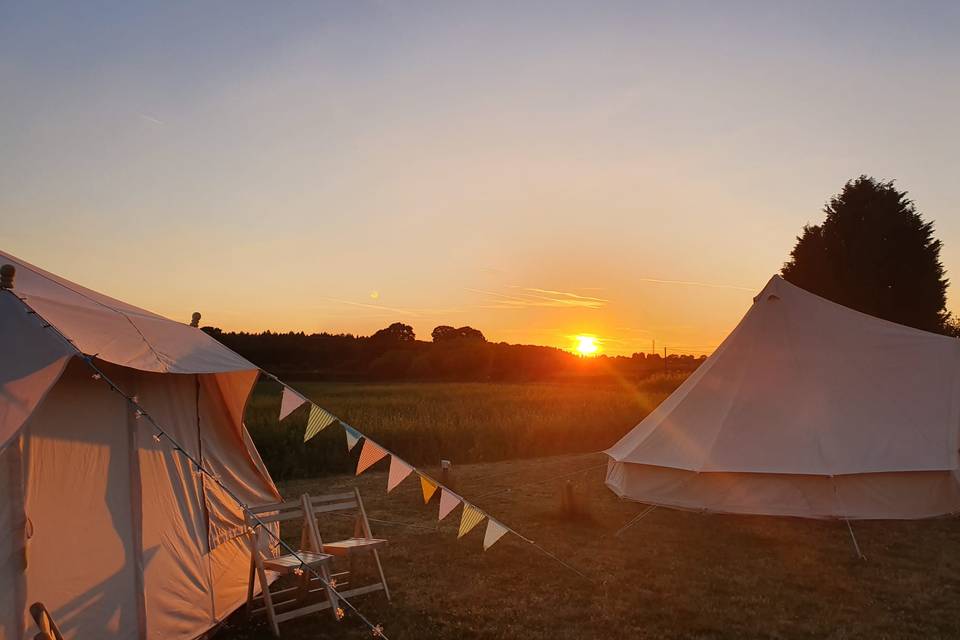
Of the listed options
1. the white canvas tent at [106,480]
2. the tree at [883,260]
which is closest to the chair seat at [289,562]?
the white canvas tent at [106,480]

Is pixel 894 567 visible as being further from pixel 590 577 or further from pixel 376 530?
pixel 376 530

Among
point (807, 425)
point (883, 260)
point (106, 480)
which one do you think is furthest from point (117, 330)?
point (883, 260)

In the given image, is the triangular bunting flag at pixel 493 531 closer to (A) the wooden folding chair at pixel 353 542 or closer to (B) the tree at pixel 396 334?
(A) the wooden folding chair at pixel 353 542

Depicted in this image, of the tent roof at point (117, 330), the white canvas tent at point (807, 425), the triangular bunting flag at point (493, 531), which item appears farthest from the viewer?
the white canvas tent at point (807, 425)

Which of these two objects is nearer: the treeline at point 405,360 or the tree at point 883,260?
the tree at point 883,260

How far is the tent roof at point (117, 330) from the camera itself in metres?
4.64

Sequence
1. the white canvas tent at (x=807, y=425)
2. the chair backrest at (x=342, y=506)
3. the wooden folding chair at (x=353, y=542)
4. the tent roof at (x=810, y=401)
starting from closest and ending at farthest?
the wooden folding chair at (x=353, y=542)
the chair backrest at (x=342, y=506)
the white canvas tent at (x=807, y=425)
the tent roof at (x=810, y=401)

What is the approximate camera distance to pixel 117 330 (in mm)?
5008

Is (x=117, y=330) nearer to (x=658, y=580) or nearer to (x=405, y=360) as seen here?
(x=658, y=580)

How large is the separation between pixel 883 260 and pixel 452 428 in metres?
15.9

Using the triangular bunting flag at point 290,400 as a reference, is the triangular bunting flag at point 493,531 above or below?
below

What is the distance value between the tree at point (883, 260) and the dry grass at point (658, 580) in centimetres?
1698

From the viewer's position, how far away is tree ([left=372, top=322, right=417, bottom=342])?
38.8 meters

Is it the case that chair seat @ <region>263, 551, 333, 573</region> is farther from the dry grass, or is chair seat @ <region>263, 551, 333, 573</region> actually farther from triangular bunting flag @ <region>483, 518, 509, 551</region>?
triangular bunting flag @ <region>483, 518, 509, 551</region>
